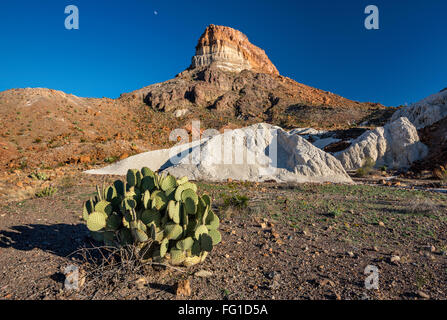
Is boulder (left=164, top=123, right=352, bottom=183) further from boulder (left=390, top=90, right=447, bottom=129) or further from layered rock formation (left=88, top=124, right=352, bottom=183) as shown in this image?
boulder (left=390, top=90, right=447, bottom=129)

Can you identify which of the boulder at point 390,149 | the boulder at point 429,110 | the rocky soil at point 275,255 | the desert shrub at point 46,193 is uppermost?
the boulder at point 429,110

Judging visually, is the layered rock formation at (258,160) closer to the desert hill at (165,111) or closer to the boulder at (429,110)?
the desert hill at (165,111)

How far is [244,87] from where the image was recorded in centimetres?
4597

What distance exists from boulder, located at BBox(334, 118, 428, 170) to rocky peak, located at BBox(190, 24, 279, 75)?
41733 millimetres

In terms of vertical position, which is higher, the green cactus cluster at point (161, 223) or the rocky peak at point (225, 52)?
the rocky peak at point (225, 52)

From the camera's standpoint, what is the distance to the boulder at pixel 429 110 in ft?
63.3

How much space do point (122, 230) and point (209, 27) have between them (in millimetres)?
68486

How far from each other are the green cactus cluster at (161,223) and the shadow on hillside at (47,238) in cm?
105

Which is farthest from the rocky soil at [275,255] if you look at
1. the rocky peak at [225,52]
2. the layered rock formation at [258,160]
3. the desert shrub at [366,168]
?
the rocky peak at [225,52]

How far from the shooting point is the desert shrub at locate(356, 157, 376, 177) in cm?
1290

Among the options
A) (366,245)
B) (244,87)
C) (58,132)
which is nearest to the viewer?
(366,245)
